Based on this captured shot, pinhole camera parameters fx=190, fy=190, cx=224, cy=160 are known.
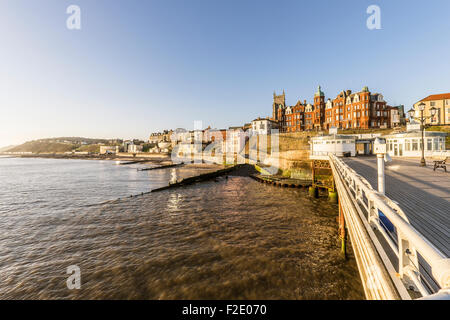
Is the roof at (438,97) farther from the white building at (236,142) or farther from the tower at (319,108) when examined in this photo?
the white building at (236,142)

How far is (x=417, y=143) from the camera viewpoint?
26.7 metres

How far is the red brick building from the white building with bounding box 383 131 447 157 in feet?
127

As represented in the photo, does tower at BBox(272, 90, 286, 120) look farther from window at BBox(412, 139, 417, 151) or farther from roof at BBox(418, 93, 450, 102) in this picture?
window at BBox(412, 139, 417, 151)

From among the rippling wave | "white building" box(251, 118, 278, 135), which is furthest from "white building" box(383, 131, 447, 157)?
"white building" box(251, 118, 278, 135)

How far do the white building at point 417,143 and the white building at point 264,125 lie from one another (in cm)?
6735

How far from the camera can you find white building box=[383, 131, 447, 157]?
26469 millimetres

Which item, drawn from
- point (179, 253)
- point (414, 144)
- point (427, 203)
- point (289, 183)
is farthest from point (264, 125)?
point (427, 203)

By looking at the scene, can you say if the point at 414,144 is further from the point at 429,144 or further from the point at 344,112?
the point at 344,112

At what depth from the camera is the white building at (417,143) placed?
26.5m

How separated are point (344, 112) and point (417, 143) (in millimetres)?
46621

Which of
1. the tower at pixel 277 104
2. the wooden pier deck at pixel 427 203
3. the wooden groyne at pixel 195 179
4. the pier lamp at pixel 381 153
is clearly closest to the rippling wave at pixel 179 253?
the wooden pier deck at pixel 427 203

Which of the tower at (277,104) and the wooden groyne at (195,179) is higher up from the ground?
the tower at (277,104)
